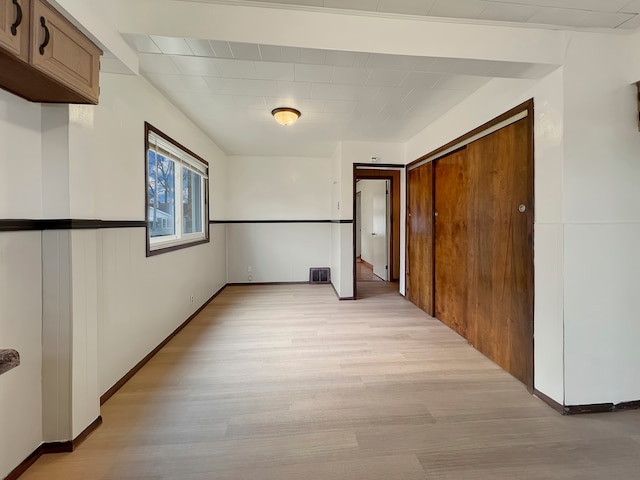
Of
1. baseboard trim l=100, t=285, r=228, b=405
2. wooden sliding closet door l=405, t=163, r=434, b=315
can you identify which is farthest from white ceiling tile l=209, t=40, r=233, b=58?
wooden sliding closet door l=405, t=163, r=434, b=315

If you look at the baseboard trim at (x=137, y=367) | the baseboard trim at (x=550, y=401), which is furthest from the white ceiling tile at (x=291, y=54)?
the baseboard trim at (x=550, y=401)

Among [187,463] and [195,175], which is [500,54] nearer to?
[187,463]

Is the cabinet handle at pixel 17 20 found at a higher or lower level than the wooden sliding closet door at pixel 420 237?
higher

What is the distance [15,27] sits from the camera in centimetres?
101

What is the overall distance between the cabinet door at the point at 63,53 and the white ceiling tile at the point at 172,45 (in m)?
0.30

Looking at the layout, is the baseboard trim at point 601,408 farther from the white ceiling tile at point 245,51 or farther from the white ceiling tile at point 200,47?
the white ceiling tile at point 200,47

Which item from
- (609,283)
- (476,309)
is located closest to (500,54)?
(609,283)

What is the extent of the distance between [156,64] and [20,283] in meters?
1.73

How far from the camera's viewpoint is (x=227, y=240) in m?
5.23

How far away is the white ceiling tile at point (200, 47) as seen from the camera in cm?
156

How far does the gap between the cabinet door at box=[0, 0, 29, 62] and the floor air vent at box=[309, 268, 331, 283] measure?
4.64m

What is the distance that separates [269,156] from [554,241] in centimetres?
448

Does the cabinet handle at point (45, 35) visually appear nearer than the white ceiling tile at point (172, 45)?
Yes

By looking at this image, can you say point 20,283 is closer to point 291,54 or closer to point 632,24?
point 291,54
